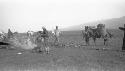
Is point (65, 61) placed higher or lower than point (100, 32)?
lower

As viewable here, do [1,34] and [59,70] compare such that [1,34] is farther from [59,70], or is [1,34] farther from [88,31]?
[59,70]

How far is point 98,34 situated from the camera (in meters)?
34.5

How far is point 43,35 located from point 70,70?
21.8 m

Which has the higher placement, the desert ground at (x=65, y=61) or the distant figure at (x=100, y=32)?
the distant figure at (x=100, y=32)

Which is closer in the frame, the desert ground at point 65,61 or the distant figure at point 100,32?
the desert ground at point 65,61

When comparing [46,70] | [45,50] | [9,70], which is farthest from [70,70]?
[45,50]

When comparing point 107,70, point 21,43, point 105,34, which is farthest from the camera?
point 21,43

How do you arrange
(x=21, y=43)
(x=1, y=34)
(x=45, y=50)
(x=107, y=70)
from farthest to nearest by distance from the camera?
(x=1, y=34) < (x=21, y=43) < (x=45, y=50) < (x=107, y=70)

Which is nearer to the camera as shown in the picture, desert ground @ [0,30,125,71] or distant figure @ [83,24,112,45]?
desert ground @ [0,30,125,71]

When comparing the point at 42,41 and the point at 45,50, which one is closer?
the point at 45,50

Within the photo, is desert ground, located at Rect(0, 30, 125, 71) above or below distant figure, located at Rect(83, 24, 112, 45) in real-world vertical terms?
below

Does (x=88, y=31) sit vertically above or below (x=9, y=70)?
above

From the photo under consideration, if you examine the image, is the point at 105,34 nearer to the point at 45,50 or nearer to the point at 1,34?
the point at 45,50

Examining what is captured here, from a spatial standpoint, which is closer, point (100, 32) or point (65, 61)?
point (65, 61)
